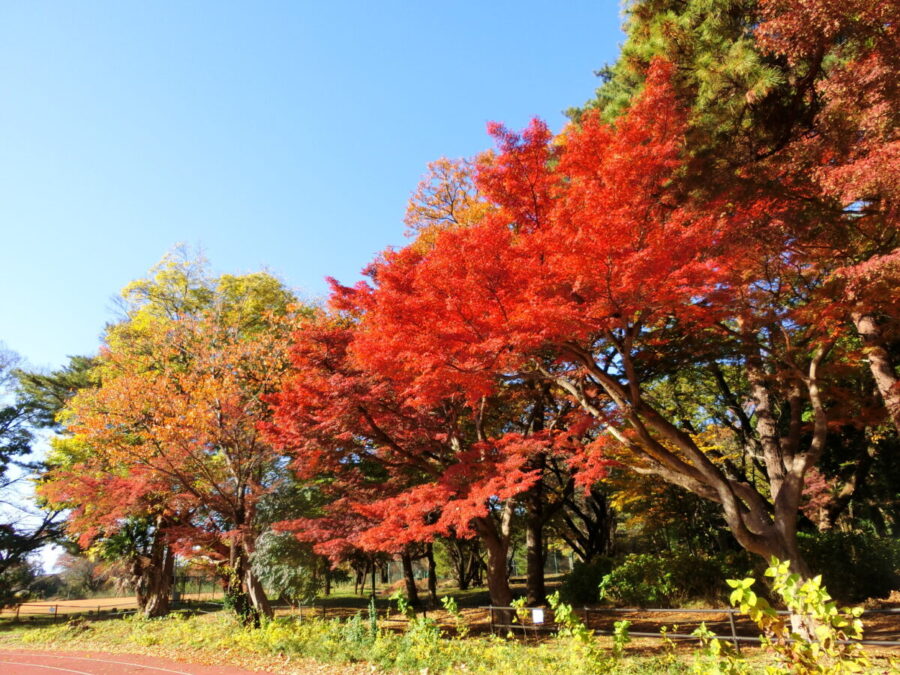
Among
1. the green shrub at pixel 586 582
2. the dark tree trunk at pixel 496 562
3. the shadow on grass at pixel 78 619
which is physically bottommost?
the shadow on grass at pixel 78 619

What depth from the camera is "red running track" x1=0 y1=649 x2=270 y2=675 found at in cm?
987

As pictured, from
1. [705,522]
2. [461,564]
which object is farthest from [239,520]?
[461,564]

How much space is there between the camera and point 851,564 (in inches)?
529

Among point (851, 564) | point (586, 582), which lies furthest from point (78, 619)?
point (851, 564)

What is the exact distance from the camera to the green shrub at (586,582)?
1611 cm

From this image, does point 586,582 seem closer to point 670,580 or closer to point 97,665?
point 670,580

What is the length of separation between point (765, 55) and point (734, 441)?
13.7 metres

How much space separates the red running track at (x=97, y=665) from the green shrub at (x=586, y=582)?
1062cm

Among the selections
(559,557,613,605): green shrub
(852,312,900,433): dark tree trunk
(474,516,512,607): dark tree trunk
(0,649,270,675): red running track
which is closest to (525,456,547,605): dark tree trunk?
(559,557,613,605): green shrub

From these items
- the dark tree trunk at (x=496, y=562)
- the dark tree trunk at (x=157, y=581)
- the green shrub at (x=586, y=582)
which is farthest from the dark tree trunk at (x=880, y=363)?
the dark tree trunk at (x=157, y=581)

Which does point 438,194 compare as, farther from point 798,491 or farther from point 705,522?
point 705,522

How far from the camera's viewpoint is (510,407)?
15773 millimetres

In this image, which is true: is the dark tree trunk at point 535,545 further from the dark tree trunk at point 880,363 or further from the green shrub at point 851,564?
the dark tree trunk at point 880,363

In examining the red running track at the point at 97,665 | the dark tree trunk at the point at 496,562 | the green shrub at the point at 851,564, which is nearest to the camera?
the red running track at the point at 97,665
